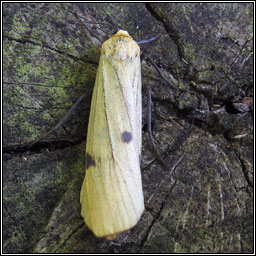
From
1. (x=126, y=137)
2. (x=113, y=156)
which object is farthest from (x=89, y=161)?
(x=126, y=137)

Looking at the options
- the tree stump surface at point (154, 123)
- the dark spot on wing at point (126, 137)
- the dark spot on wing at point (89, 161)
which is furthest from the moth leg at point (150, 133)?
the dark spot on wing at point (89, 161)

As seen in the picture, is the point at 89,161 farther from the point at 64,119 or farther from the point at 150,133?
the point at 150,133

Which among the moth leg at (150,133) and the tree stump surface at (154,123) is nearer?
the tree stump surface at (154,123)

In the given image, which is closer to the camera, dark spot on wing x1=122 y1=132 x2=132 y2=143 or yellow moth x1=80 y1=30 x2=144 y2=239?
yellow moth x1=80 y1=30 x2=144 y2=239

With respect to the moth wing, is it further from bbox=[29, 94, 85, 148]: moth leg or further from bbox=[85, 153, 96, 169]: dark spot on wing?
bbox=[29, 94, 85, 148]: moth leg

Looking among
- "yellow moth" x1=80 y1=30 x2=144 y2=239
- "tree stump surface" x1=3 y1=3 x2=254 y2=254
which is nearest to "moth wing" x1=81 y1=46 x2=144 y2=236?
"yellow moth" x1=80 y1=30 x2=144 y2=239

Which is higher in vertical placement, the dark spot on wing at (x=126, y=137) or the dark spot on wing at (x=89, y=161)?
the dark spot on wing at (x=126, y=137)

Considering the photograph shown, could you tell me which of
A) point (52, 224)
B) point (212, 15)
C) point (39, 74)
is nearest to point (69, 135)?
point (39, 74)

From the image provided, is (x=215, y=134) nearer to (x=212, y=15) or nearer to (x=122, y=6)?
(x=212, y=15)

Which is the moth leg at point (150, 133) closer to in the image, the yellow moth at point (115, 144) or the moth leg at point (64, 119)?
the yellow moth at point (115, 144)
